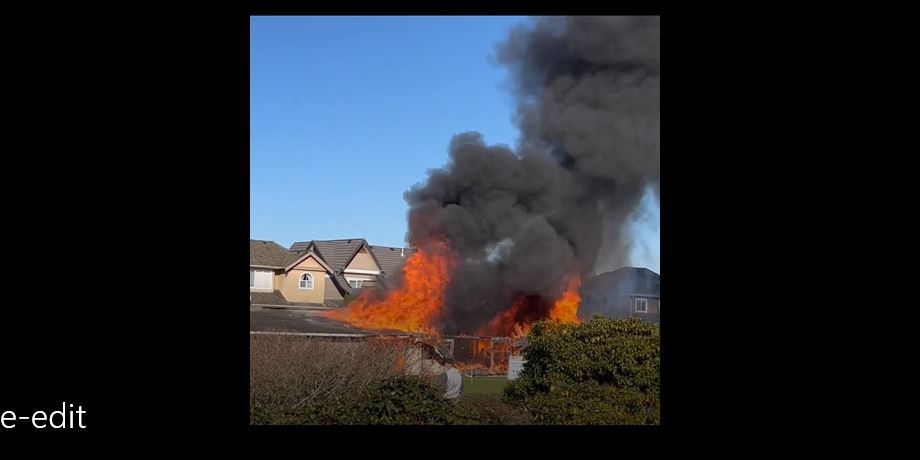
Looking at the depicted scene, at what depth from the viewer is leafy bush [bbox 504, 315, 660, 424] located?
9.97 meters

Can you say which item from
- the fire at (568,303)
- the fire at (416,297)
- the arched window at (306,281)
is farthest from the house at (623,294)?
the arched window at (306,281)

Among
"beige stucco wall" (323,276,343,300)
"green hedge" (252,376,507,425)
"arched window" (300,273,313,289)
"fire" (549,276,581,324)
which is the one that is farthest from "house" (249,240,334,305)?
"green hedge" (252,376,507,425)

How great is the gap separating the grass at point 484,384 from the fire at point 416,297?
5.42 feet

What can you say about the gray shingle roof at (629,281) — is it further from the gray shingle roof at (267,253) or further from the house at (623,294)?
the gray shingle roof at (267,253)

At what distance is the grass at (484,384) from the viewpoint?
17844 millimetres

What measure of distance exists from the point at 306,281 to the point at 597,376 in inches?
577

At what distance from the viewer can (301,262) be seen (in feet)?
73.4

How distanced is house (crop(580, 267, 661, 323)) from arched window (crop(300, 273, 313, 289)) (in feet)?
25.9

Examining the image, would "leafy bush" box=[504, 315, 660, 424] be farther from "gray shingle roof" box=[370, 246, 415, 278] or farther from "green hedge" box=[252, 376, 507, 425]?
"gray shingle roof" box=[370, 246, 415, 278]

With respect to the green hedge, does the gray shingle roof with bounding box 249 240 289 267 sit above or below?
above

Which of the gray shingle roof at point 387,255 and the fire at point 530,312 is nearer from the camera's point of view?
the fire at point 530,312
